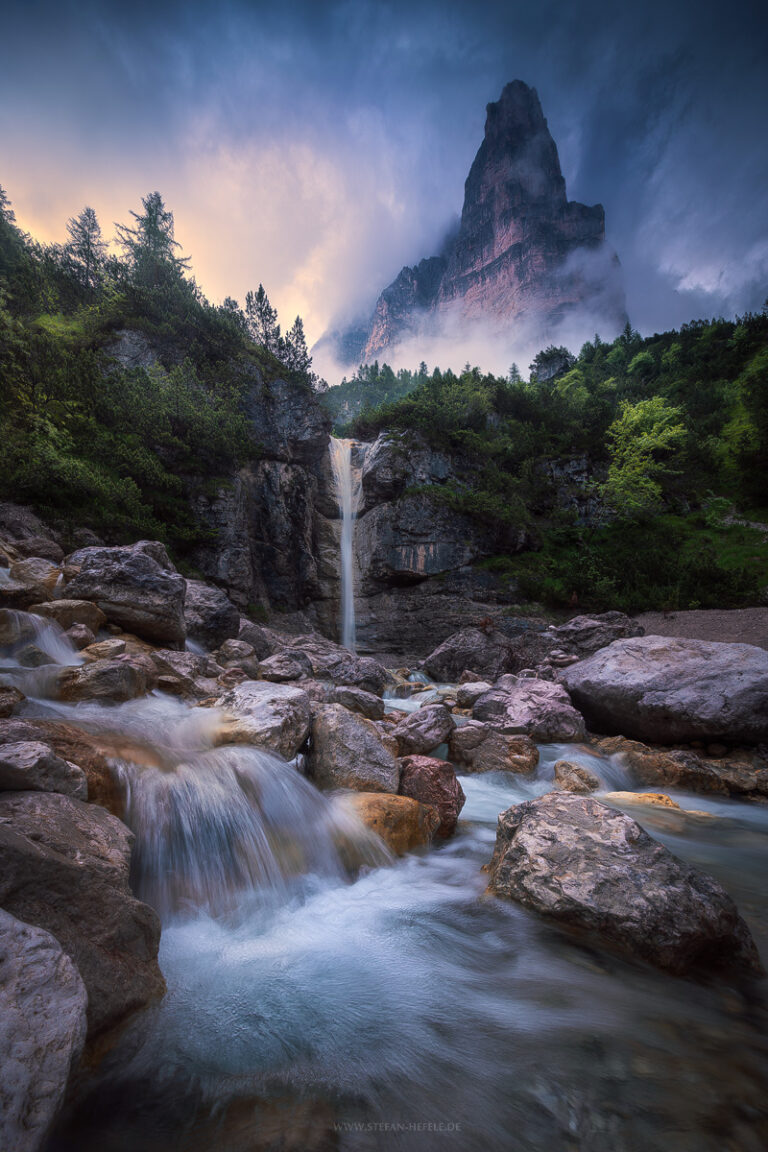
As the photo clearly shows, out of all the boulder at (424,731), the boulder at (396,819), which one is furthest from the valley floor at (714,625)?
the boulder at (396,819)

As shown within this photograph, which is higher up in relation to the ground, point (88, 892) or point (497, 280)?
point (497, 280)

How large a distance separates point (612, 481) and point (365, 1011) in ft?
88.7

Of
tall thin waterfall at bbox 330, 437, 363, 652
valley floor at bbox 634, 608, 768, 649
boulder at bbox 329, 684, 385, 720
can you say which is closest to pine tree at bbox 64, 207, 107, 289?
tall thin waterfall at bbox 330, 437, 363, 652

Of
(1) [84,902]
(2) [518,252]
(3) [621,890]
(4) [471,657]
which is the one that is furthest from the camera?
(2) [518,252]

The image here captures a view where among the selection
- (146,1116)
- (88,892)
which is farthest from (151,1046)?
(88,892)

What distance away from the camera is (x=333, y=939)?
2816 mm

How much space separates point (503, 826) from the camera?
3564 millimetres

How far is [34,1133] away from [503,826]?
3.19 meters

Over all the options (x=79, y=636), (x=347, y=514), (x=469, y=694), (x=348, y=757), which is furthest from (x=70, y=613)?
(x=347, y=514)

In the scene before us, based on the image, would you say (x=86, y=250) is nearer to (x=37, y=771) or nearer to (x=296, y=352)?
(x=296, y=352)

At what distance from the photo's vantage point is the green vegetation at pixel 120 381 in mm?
12070

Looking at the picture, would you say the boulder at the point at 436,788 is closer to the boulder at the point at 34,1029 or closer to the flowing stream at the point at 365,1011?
the flowing stream at the point at 365,1011

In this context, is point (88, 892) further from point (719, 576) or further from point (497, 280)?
point (497, 280)

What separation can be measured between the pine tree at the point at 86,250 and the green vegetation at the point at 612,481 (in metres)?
17.6
